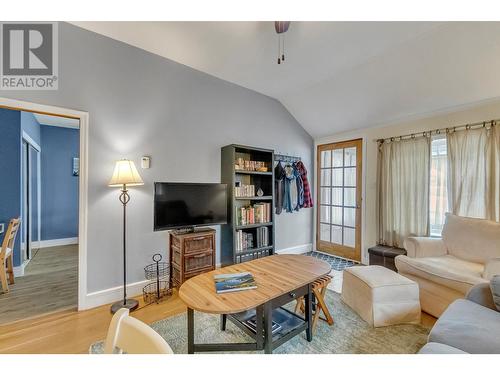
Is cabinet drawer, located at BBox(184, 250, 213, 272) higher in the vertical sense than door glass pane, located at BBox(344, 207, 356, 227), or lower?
lower

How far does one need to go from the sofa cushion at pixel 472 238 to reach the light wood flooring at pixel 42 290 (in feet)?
13.2

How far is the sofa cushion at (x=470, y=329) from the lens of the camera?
1.13 m

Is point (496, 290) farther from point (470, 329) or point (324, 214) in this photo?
point (324, 214)

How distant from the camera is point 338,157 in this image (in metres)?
4.02

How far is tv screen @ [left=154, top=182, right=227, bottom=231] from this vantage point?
2.45 metres

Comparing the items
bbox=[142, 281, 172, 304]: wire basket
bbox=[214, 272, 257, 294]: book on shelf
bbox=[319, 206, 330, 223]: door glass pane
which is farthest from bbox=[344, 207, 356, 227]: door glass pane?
bbox=[142, 281, 172, 304]: wire basket

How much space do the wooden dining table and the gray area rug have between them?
10cm

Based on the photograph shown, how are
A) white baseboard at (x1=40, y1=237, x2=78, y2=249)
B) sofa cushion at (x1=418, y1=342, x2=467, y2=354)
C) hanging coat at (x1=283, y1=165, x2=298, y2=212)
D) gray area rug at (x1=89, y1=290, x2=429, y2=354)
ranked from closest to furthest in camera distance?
sofa cushion at (x1=418, y1=342, x2=467, y2=354), gray area rug at (x1=89, y1=290, x2=429, y2=354), hanging coat at (x1=283, y1=165, x2=298, y2=212), white baseboard at (x1=40, y1=237, x2=78, y2=249)

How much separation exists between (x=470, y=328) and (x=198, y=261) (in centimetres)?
226

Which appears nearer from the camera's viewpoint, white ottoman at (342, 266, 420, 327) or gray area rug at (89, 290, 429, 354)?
gray area rug at (89, 290, 429, 354)

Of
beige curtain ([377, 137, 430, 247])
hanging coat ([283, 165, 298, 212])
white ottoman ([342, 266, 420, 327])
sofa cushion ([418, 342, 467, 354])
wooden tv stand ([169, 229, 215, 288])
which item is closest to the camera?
sofa cushion ([418, 342, 467, 354])

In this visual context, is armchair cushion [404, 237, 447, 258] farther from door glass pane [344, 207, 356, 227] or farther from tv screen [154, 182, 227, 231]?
tv screen [154, 182, 227, 231]

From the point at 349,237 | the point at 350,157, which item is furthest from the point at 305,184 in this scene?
the point at 349,237
